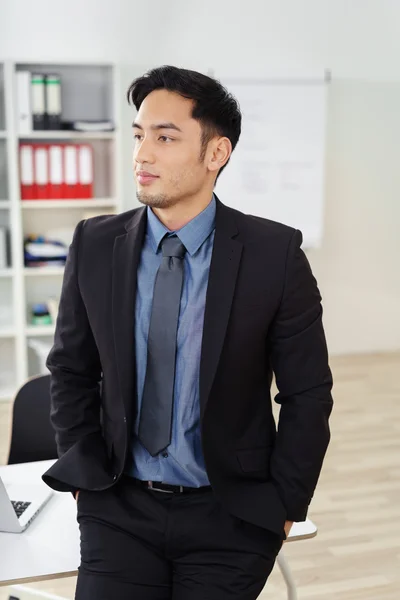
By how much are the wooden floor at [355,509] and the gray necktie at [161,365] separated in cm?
135

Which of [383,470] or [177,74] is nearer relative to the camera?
[177,74]

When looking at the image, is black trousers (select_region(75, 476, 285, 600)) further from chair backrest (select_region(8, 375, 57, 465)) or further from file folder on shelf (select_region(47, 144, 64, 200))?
file folder on shelf (select_region(47, 144, 64, 200))

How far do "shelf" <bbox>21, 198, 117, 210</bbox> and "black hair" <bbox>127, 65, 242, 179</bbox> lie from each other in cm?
298

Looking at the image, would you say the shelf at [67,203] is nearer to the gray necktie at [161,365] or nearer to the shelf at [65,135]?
the shelf at [65,135]

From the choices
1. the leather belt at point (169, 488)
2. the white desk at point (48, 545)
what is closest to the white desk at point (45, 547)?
the white desk at point (48, 545)

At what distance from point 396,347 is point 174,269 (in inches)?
182

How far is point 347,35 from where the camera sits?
545 centimetres

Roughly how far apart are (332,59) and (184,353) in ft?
14.1

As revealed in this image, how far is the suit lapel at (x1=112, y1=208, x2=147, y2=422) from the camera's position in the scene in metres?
1.70

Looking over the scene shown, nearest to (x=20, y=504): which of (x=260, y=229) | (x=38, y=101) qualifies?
(x=260, y=229)

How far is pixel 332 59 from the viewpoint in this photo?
5.45 m

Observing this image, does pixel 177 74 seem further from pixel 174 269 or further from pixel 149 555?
pixel 149 555

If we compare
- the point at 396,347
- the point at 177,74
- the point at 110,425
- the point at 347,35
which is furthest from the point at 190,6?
the point at 110,425

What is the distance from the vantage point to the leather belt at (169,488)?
1686 mm
